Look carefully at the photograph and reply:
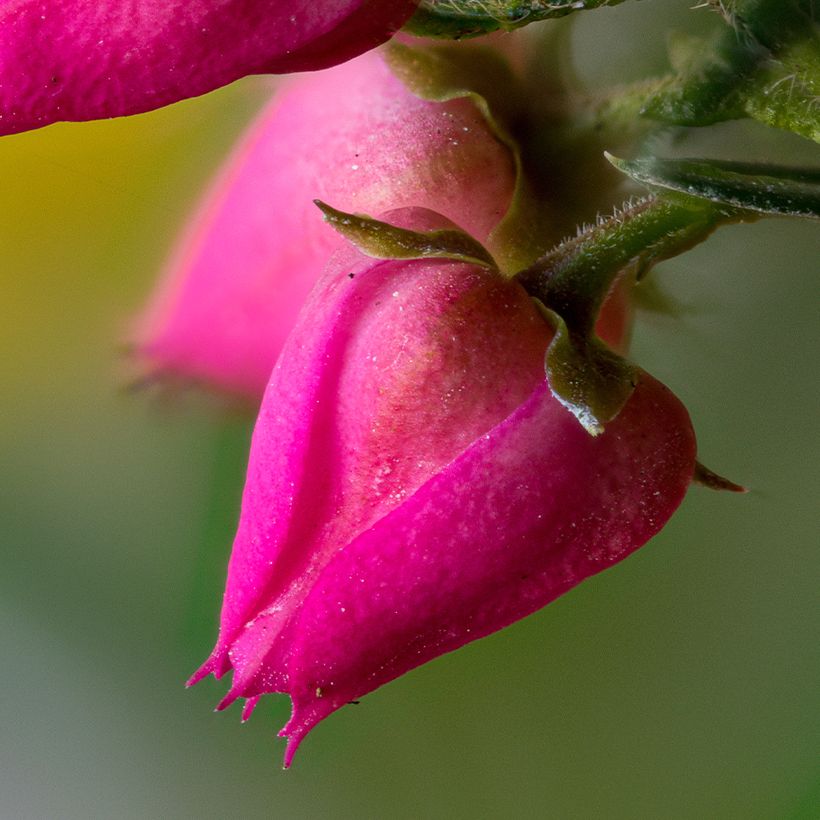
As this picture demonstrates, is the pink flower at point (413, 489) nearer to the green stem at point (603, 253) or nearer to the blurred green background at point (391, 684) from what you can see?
the green stem at point (603, 253)

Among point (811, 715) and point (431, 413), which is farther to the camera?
point (811, 715)

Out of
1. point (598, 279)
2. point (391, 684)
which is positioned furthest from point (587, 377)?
point (391, 684)

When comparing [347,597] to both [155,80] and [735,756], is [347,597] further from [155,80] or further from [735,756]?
[735,756]

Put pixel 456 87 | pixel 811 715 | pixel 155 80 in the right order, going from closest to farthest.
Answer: pixel 155 80 → pixel 456 87 → pixel 811 715

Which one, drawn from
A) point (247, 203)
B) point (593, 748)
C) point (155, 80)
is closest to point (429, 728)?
point (593, 748)

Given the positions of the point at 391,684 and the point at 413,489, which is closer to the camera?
the point at 413,489

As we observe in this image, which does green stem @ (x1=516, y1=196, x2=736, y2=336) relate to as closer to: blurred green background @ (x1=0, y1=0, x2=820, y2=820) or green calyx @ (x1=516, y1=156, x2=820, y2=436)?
green calyx @ (x1=516, y1=156, x2=820, y2=436)

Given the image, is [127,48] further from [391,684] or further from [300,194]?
[391,684]
